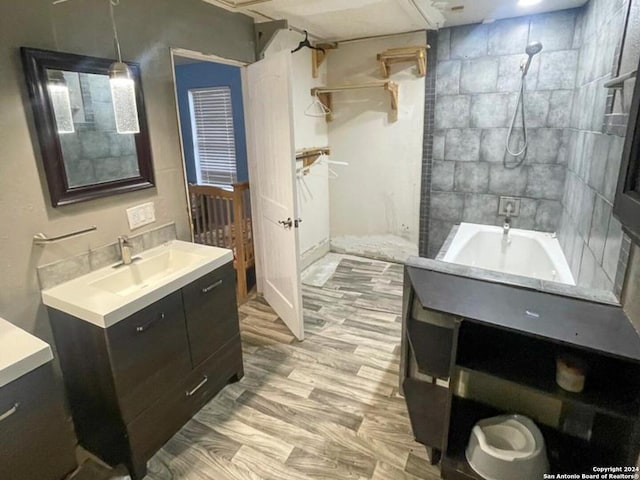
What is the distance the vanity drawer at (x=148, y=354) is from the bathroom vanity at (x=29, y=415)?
0.22 metres

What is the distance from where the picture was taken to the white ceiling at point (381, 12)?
249 cm

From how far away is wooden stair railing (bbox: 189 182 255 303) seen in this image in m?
3.24

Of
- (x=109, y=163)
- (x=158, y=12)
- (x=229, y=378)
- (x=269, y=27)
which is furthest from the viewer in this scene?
(x=269, y=27)

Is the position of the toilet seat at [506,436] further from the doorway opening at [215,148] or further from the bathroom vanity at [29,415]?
the doorway opening at [215,148]

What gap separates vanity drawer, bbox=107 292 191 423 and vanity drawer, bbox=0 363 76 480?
22 centimetres

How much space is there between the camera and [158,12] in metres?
2.04

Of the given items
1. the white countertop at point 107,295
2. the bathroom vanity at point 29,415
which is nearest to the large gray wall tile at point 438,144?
the white countertop at point 107,295

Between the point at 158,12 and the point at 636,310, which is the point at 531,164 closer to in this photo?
the point at 636,310

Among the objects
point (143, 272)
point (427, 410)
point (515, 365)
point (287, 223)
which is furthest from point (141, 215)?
point (515, 365)

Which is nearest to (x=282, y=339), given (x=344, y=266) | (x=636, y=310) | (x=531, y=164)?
(x=344, y=266)

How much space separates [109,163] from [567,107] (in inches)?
129

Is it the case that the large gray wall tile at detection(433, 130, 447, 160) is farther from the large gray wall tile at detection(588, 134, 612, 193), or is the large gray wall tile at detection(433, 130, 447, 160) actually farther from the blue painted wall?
the blue painted wall

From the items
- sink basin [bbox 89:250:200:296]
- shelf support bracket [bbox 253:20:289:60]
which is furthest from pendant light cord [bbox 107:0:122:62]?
shelf support bracket [bbox 253:20:289:60]

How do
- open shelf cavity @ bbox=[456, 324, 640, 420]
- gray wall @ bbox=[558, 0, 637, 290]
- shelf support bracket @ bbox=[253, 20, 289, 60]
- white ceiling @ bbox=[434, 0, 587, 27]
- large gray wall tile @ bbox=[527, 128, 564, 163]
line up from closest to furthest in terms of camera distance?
open shelf cavity @ bbox=[456, 324, 640, 420] → gray wall @ bbox=[558, 0, 637, 290] → white ceiling @ bbox=[434, 0, 587, 27] → shelf support bracket @ bbox=[253, 20, 289, 60] → large gray wall tile @ bbox=[527, 128, 564, 163]
